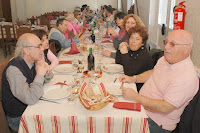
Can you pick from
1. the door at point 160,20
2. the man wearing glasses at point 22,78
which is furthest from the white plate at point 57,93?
the door at point 160,20

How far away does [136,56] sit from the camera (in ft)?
6.89

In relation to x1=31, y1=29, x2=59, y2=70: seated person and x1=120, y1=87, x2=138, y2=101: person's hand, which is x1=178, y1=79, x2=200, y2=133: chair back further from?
x1=31, y1=29, x2=59, y2=70: seated person

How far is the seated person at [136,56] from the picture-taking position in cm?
202

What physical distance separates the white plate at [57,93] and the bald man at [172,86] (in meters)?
0.47

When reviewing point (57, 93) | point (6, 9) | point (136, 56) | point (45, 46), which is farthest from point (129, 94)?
point (6, 9)

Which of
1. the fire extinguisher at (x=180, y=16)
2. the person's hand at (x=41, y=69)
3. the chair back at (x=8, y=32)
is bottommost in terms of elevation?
the person's hand at (x=41, y=69)

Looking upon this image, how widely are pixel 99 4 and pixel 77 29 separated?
7570 mm

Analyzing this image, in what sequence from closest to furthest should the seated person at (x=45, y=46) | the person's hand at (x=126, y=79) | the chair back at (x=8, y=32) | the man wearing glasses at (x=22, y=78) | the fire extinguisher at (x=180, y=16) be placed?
the man wearing glasses at (x=22, y=78), the person's hand at (x=126, y=79), the seated person at (x=45, y=46), the fire extinguisher at (x=180, y=16), the chair back at (x=8, y=32)

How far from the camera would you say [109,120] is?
1.28 m

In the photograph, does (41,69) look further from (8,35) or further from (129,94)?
(8,35)

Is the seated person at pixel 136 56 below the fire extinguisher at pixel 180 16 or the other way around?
below

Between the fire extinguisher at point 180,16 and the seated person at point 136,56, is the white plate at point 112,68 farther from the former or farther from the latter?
the fire extinguisher at point 180,16

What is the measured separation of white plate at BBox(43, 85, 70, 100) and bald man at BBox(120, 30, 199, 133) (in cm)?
47

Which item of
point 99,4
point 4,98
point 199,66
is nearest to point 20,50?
point 4,98
